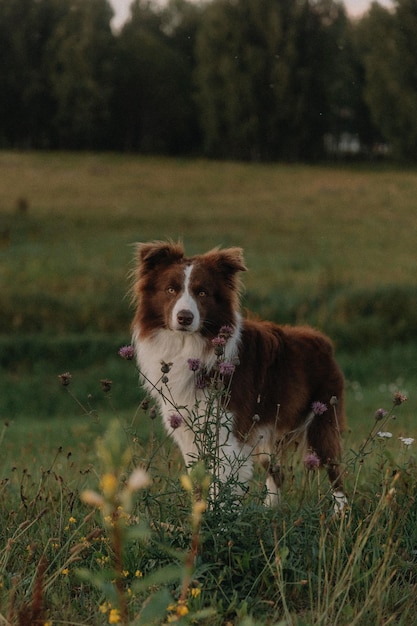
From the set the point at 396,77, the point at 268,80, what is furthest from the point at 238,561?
the point at 268,80

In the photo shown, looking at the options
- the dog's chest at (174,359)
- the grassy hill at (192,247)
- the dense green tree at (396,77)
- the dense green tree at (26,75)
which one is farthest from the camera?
the dense green tree at (26,75)

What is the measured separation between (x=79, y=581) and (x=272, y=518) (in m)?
1.00

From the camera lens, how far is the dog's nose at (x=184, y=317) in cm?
522

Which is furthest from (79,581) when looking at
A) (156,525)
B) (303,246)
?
(303,246)

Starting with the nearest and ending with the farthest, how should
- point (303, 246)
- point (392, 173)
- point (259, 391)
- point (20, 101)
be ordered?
point (259, 391) → point (303, 246) → point (392, 173) → point (20, 101)

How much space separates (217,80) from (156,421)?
148ft

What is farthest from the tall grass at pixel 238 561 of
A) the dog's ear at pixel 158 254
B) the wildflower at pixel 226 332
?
the dog's ear at pixel 158 254

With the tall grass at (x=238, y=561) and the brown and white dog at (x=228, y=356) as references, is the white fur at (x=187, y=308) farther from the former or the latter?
the tall grass at (x=238, y=561)

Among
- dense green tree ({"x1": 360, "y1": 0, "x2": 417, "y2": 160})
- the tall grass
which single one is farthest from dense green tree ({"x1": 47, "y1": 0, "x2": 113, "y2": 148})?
the tall grass

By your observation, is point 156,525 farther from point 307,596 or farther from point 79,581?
point 307,596

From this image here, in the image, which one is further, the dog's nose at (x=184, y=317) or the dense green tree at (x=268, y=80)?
the dense green tree at (x=268, y=80)

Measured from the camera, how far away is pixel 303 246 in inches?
1037

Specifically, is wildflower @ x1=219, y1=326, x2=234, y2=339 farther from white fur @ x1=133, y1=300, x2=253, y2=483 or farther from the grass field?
white fur @ x1=133, y1=300, x2=253, y2=483

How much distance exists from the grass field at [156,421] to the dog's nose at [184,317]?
72 cm
